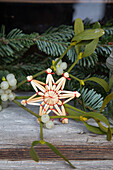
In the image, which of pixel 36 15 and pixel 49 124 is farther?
pixel 36 15

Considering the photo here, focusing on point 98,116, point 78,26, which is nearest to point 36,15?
point 78,26

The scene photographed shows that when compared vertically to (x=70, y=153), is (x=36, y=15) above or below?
above

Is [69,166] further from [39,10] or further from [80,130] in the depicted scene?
[39,10]

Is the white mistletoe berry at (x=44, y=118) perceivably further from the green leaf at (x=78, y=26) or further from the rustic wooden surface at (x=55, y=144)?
the green leaf at (x=78, y=26)

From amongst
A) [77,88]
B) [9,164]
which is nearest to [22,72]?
[77,88]

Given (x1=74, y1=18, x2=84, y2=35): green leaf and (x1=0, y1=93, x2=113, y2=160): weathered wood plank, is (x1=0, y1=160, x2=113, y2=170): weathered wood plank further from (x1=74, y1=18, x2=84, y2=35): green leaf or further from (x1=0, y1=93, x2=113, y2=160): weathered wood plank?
(x1=74, y1=18, x2=84, y2=35): green leaf

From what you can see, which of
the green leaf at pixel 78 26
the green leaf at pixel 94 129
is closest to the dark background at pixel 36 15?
the green leaf at pixel 78 26

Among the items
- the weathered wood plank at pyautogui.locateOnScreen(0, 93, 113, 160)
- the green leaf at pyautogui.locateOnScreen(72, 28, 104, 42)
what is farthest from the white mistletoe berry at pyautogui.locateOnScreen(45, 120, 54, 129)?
the green leaf at pyautogui.locateOnScreen(72, 28, 104, 42)

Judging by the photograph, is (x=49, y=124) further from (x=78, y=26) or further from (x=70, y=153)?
(x=78, y=26)
